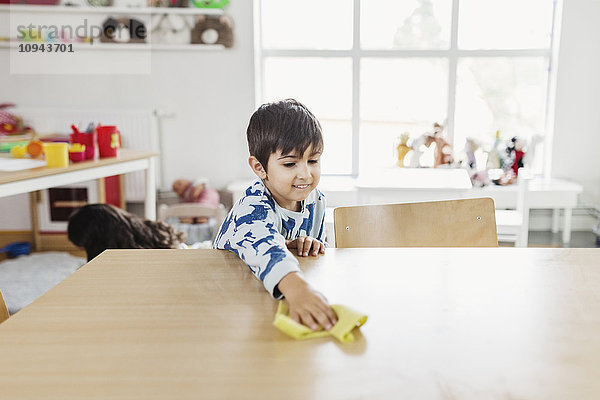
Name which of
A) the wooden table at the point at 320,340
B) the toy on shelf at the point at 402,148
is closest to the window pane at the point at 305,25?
the toy on shelf at the point at 402,148

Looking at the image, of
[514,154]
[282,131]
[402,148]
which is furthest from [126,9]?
[282,131]

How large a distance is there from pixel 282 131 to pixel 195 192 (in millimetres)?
2367

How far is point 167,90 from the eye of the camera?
3.63 metres

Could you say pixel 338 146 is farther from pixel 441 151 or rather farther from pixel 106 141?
pixel 106 141

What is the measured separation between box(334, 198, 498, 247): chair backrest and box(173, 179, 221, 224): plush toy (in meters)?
2.24

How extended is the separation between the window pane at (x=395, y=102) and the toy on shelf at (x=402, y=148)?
0.11 meters

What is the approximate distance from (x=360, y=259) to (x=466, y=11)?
318cm

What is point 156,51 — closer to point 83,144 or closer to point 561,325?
point 83,144

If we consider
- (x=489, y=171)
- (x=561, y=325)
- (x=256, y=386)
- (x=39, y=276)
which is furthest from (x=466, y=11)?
(x=256, y=386)

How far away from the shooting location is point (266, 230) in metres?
0.93

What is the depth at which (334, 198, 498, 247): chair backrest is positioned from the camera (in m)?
1.22

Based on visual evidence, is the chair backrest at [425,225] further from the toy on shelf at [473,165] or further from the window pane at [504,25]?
the window pane at [504,25]

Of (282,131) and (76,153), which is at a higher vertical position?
(282,131)

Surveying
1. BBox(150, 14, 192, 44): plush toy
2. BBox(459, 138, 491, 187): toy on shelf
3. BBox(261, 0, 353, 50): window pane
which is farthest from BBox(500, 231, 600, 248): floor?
BBox(150, 14, 192, 44): plush toy
